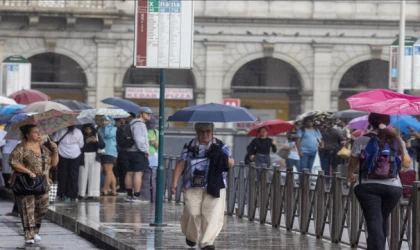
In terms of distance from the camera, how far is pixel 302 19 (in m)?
47.8

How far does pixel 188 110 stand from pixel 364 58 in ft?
111

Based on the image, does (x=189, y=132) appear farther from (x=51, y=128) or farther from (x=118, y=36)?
(x=51, y=128)

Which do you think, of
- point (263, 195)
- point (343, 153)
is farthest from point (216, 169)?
point (343, 153)

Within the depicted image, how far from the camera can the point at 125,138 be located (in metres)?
22.5

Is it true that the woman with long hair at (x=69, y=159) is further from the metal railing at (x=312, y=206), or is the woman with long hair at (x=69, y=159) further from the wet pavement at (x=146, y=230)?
the metal railing at (x=312, y=206)

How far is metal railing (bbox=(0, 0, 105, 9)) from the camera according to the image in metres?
46.2

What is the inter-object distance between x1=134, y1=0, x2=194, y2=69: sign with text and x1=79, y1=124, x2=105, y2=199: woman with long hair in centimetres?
601

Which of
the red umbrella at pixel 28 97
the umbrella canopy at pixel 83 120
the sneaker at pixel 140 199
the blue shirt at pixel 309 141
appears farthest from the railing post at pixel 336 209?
the red umbrella at pixel 28 97

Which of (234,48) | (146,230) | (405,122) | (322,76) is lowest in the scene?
(146,230)

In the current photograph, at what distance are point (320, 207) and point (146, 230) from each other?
7.72ft

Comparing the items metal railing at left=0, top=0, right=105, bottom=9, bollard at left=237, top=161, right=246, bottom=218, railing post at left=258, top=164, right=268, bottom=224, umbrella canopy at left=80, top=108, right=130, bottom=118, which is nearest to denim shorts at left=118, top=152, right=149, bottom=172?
umbrella canopy at left=80, top=108, right=130, bottom=118

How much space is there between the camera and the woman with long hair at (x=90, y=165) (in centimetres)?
2294

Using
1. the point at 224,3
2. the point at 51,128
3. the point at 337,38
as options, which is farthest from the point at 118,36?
the point at 51,128

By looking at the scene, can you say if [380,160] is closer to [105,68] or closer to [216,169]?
[216,169]
